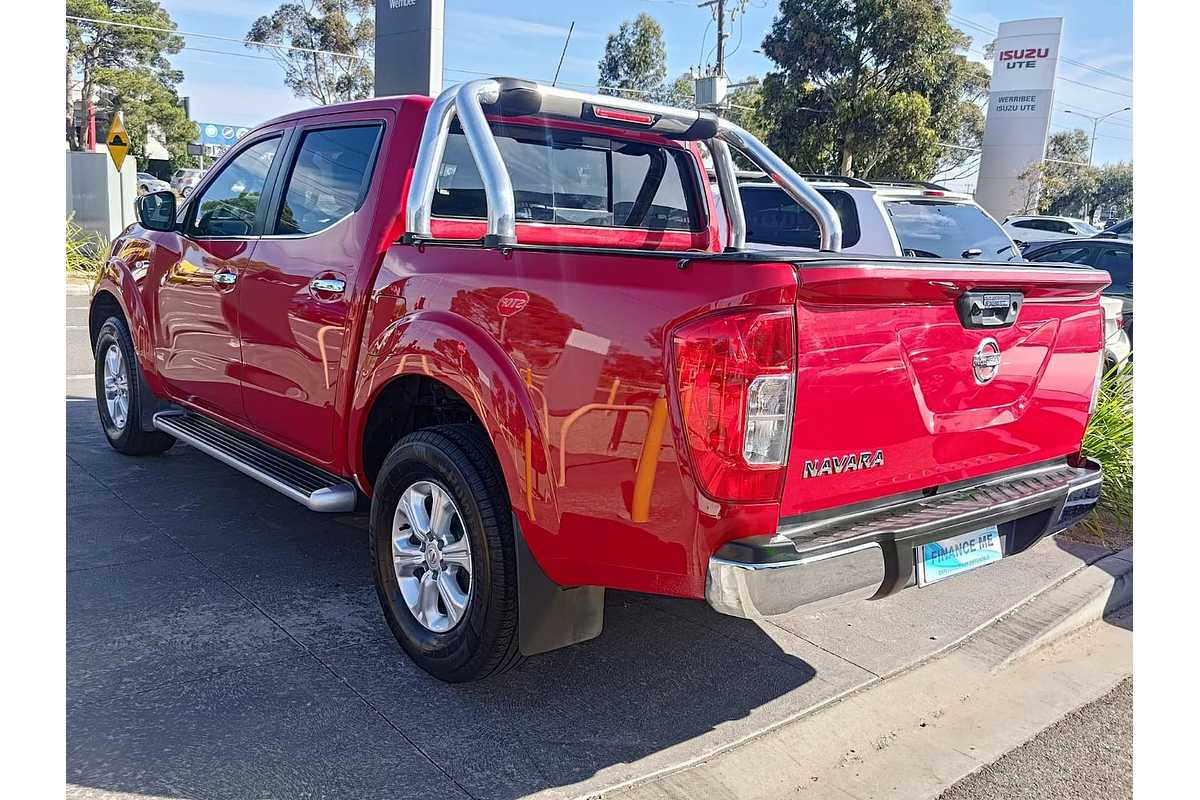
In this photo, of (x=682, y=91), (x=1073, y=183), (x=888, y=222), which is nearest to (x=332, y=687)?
(x=682, y=91)

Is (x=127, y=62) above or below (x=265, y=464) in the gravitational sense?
above

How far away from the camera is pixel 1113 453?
227 inches

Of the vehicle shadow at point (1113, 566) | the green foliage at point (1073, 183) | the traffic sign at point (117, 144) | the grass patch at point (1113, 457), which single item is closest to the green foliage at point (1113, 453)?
the grass patch at point (1113, 457)

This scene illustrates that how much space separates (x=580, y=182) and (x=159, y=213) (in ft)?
7.86

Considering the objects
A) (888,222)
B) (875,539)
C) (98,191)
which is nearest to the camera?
(875,539)

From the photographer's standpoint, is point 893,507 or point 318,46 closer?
point 893,507

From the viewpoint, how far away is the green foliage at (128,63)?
4247cm

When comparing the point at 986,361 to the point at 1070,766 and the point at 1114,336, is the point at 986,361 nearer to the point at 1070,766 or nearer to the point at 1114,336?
the point at 1070,766

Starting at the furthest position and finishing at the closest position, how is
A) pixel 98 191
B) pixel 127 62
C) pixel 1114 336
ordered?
1. pixel 127 62
2. pixel 98 191
3. pixel 1114 336

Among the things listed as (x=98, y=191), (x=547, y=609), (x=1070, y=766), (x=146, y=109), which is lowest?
(x=1070, y=766)

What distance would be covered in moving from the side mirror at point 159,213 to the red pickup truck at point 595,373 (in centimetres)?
49

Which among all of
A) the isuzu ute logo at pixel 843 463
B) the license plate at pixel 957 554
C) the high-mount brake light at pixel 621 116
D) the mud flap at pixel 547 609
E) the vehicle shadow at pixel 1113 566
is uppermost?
the high-mount brake light at pixel 621 116

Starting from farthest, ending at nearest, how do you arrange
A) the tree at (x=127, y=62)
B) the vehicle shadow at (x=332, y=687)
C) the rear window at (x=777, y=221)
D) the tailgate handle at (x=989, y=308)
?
1. the tree at (x=127, y=62)
2. the rear window at (x=777, y=221)
3. the tailgate handle at (x=989, y=308)
4. the vehicle shadow at (x=332, y=687)

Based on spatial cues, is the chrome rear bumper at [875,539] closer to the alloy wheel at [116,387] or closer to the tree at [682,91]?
the tree at [682,91]
